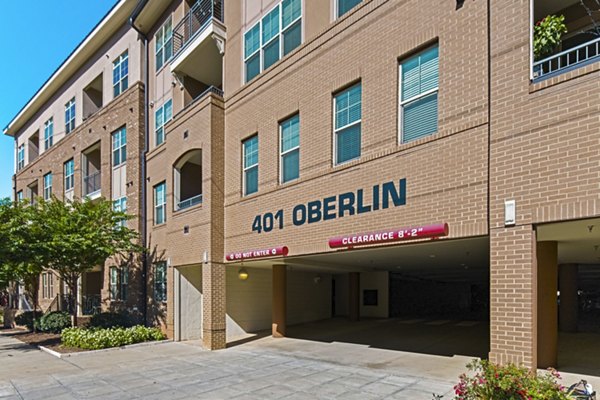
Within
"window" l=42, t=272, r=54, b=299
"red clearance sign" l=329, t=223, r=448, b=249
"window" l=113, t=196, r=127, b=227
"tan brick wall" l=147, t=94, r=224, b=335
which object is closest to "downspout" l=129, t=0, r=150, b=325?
"tan brick wall" l=147, t=94, r=224, b=335

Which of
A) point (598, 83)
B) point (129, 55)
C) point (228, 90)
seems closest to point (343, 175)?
point (598, 83)

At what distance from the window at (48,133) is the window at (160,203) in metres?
15.0

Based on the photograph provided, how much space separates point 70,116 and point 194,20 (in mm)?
14163

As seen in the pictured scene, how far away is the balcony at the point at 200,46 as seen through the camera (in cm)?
1522

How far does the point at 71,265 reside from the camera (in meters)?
16.5

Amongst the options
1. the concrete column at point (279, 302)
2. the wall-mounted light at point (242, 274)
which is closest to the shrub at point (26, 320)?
the wall-mounted light at point (242, 274)

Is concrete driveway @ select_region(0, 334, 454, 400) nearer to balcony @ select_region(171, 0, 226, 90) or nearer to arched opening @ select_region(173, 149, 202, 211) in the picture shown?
arched opening @ select_region(173, 149, 202, 211)

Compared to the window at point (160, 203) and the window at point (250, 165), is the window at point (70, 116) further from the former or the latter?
the window at point (250, 165)

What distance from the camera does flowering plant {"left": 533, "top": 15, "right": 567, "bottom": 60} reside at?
23.1 ft

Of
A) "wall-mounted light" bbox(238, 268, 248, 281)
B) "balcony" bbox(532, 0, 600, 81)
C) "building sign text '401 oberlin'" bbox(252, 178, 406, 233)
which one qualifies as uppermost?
"balcony" bbox(532, 0, 600, 81)

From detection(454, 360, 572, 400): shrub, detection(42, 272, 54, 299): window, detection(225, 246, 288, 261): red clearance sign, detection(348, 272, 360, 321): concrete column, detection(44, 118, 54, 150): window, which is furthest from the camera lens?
detection(44, 118, 54, 150): window

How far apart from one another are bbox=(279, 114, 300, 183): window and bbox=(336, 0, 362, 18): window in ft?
9.95

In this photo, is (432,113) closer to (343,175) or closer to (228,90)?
(343,175)

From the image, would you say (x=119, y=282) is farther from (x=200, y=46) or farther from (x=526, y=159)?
(x=526, y=159)
